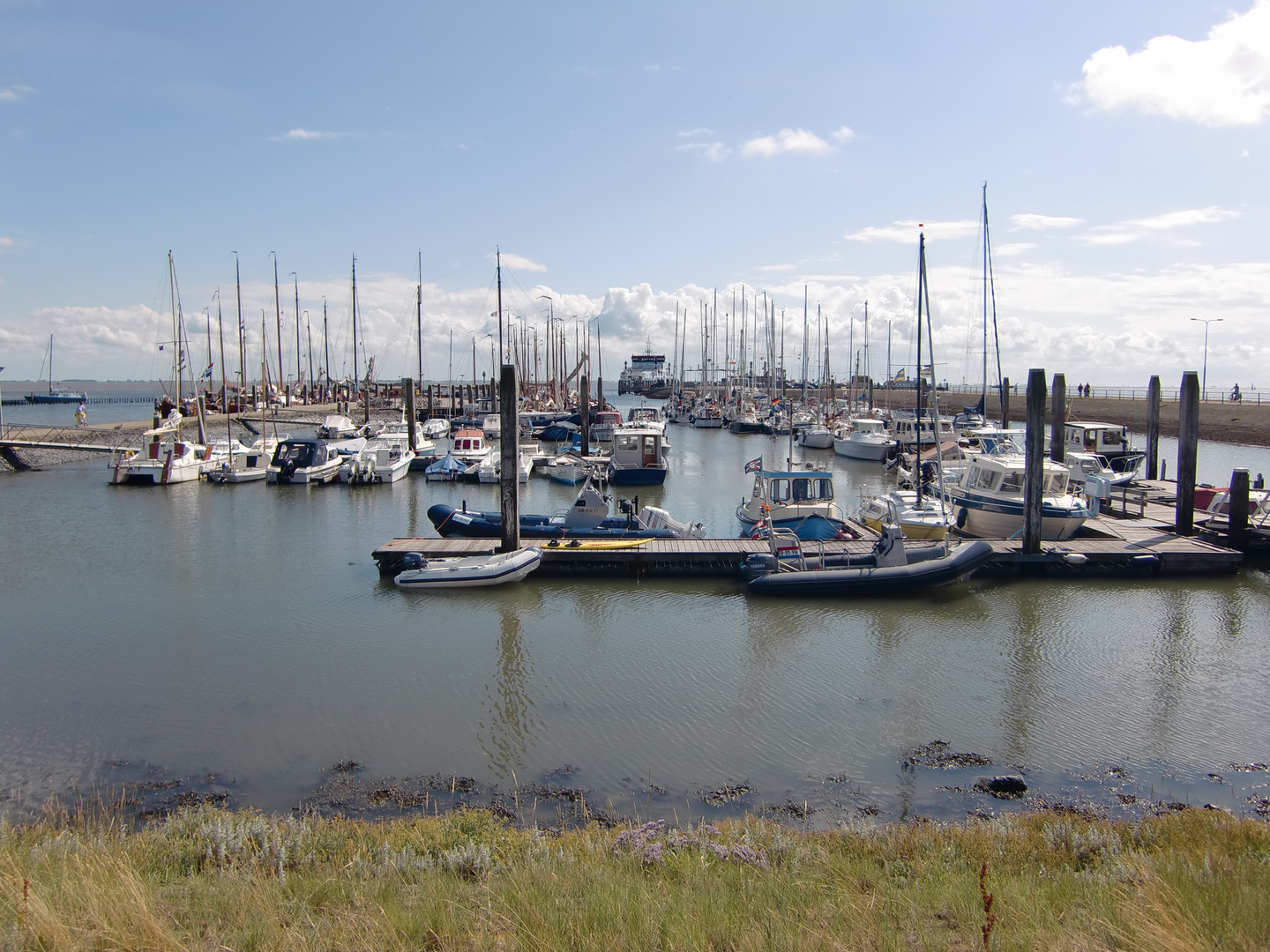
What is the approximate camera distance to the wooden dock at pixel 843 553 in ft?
68.1

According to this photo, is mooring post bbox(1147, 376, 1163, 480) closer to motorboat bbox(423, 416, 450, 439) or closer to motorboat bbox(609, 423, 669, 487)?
motorboat bbox(609, 423, 669, 487)

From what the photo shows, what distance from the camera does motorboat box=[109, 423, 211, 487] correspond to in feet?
131

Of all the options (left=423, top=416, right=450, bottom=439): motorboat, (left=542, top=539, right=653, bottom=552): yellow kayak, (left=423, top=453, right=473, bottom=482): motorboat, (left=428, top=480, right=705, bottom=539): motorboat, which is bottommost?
(left=542, top=539, right=653, bottom=552): yellow kayak

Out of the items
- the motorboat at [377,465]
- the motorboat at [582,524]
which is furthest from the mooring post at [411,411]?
the motorboat at [582,524]

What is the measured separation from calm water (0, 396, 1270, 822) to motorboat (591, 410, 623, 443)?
125 feet

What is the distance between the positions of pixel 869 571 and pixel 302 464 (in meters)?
31.5

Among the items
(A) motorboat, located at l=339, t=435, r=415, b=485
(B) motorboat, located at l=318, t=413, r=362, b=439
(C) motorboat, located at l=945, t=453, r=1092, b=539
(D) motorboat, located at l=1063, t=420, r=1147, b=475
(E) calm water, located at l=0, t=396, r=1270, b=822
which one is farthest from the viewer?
(B) motorboat, located at l=318, t=413, r=362, b=439

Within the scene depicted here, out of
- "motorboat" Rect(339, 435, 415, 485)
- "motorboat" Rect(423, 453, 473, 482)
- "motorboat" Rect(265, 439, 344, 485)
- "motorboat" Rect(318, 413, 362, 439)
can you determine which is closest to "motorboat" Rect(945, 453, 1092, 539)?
"motorboat" Rect(423, 453, 473, 482)

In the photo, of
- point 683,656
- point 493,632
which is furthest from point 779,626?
point 493,632

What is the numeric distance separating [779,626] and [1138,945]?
12398mm

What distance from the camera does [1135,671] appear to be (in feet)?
48.6

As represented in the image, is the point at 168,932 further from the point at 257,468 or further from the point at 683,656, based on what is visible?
the point at 257,468

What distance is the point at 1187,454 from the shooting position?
72.8ft

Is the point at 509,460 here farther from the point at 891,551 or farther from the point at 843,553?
the point at 891,551
